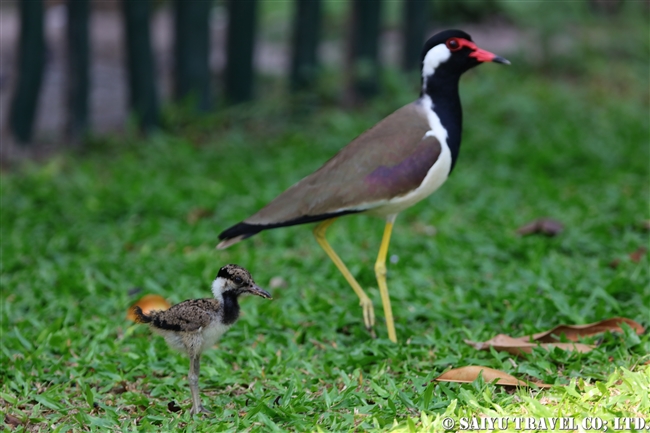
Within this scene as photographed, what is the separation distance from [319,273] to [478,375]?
1998 millimetres

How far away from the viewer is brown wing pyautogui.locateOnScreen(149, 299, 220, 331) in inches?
136

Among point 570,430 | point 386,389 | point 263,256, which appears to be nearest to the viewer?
point 570,430

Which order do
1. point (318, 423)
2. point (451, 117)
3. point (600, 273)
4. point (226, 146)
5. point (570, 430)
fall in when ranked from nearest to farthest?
1. point (570, 430)
2. point (318, 423)
3. point (451, 117)
4. point (600, 273)
5. point (226, 146)

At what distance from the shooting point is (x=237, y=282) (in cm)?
353

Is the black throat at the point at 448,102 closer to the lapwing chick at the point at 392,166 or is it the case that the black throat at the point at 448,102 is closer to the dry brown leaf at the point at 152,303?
the lapwing chick at the point at 392,166

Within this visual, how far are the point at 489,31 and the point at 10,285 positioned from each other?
9470 mm

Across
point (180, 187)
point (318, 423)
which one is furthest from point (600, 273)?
point (180, 187)

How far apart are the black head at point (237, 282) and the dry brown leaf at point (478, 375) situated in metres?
0.96

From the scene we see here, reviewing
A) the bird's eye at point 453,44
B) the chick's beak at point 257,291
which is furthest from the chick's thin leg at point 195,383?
the bird's eye at point 453,44

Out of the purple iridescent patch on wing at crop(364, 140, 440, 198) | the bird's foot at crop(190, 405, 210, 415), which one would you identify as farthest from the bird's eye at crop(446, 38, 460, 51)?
the bird's foot at crop(190, 405, 210, 415)

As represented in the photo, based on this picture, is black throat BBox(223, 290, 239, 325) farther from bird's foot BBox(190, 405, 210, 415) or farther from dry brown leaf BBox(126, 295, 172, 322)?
dry brown leaf BBox(126, 295, 172, 322)

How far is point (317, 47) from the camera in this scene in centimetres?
967

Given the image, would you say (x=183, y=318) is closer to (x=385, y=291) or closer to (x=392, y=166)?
(x=385, y=291)

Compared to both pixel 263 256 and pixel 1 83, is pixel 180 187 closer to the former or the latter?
pixel 263 256
